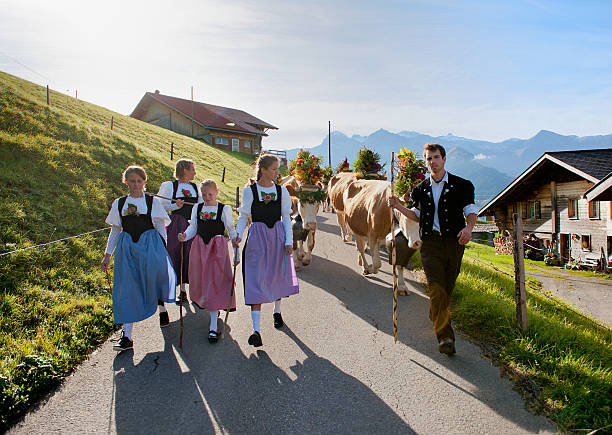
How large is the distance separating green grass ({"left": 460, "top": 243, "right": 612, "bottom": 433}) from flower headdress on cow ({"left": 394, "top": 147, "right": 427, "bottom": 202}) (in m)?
2.00

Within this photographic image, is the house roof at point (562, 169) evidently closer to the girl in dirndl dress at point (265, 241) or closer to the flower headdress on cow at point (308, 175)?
the flower headdress on cow at point (308, 175)

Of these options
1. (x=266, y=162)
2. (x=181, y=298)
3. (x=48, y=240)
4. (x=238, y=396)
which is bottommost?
(x=238, y=396)

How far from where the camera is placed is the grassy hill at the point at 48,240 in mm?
3723

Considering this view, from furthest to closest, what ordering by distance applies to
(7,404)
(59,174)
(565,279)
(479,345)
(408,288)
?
(565,279) < (59,174) < (408,288) < (479,345) < (7,404)

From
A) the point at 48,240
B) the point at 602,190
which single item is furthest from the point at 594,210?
the point at 48,240

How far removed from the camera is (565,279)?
59.3 feet

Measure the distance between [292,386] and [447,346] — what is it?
5.94 ft

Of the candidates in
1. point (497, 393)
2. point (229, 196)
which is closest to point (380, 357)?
point (497, 393)

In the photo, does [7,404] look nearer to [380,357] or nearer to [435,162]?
[380,357]

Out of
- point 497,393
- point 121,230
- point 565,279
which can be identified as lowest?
point 565,279

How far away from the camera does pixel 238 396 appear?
3301 millimetres

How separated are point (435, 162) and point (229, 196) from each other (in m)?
15.8

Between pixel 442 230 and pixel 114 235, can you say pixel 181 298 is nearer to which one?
pixel 114 235

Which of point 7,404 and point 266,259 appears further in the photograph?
point 266,259
